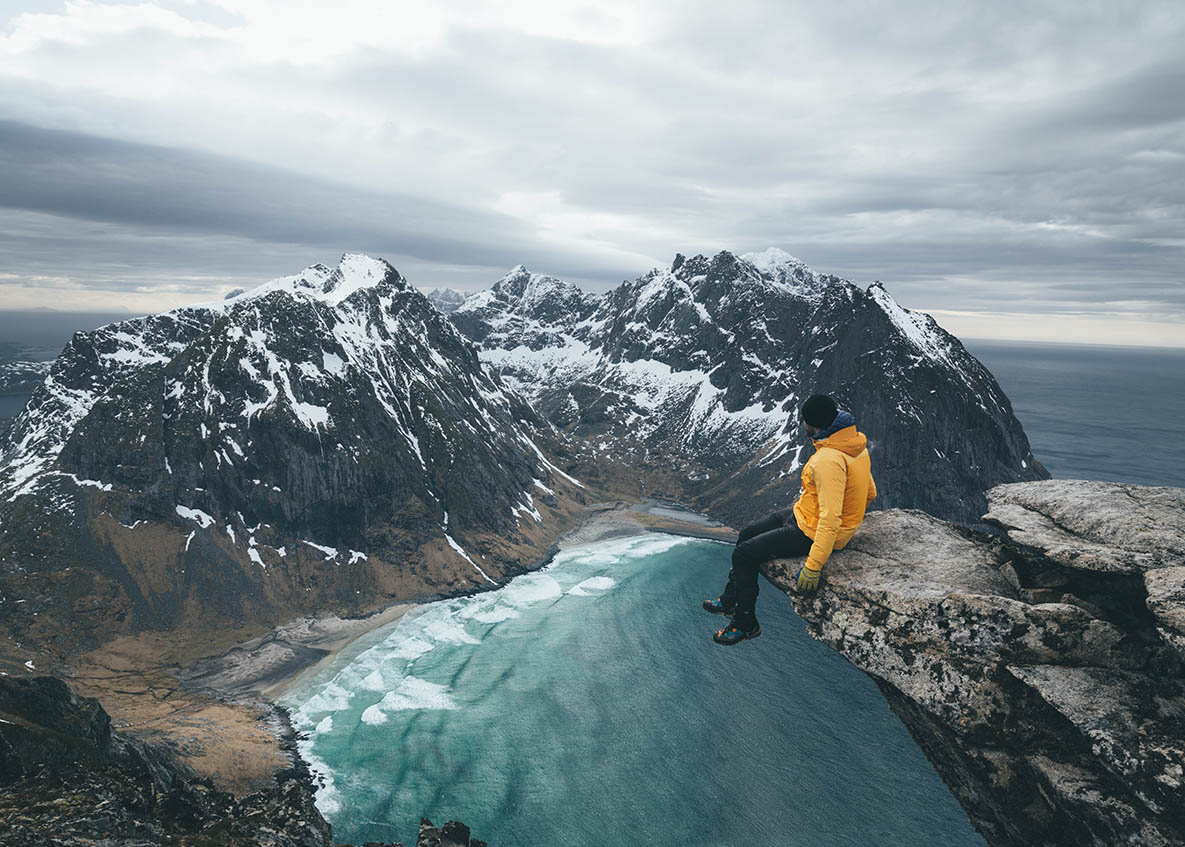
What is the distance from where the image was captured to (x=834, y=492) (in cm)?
1309

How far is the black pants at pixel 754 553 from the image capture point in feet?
47.4

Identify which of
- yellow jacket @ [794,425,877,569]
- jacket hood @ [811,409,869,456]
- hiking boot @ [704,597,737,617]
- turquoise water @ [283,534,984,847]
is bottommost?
turquoise water @ [283,534,984,847]

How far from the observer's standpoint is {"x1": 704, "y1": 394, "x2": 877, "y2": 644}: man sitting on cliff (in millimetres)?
13094

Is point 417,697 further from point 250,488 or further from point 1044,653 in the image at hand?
point 1044,653

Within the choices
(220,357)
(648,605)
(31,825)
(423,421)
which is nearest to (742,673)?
(648,605)

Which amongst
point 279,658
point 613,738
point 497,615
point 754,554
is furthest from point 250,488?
point 754,554

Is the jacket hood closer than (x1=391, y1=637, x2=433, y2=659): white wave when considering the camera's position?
Yes

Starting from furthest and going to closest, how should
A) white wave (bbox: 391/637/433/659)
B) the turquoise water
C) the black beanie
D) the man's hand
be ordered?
white wave (bbox: 391/637/433/659), the turquoise water, the black beanie, the man's hand

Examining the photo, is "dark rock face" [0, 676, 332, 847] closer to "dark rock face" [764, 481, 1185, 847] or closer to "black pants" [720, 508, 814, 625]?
"black pants" [720, 508, 814, 625]

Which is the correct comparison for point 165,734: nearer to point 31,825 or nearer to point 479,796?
point 479,796

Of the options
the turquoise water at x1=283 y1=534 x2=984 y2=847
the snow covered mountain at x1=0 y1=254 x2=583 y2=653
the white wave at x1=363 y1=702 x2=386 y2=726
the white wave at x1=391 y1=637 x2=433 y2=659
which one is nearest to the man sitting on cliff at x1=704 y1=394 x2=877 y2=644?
the turquoise water at x1=283 y1=534 x2=984 y2=847

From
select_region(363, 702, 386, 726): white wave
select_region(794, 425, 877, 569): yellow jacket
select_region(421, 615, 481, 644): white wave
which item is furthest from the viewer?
select_region(421, 615, 481, 644): white wave

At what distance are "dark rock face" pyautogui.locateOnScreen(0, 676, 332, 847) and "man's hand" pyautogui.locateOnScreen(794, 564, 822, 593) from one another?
29815mm

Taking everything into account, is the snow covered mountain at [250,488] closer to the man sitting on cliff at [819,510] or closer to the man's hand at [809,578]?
the man sitting on cliff at [819,510]
